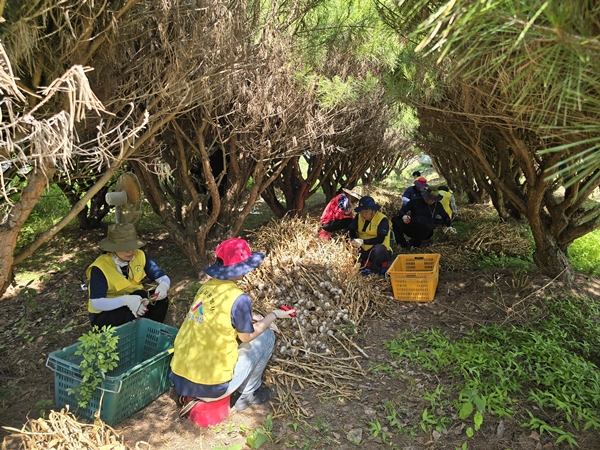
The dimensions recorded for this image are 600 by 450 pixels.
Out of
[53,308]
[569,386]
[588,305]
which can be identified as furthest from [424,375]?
[53,308]

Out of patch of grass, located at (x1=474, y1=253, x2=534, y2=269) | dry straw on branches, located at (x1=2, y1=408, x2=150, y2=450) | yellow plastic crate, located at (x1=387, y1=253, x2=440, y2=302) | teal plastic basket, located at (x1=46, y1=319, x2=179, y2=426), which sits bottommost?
patch of grass, located at (x1=474, y1=253, x2=534, y2=269)

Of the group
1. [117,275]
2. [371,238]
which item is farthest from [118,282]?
[371,238]

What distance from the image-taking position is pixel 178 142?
503 cm

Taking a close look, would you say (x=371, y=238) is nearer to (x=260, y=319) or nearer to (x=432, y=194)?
(x=432, y=194)

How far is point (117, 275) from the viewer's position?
3.91 metres

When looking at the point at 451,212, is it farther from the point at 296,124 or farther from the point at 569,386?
the point at 569,386

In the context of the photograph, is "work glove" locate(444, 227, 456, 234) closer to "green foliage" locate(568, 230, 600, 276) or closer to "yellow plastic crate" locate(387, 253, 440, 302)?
"green foliage" locate(568, 230, 600, 276)

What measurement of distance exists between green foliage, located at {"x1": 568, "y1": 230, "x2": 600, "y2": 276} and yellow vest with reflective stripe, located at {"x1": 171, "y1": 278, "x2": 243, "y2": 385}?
4789 millimetres

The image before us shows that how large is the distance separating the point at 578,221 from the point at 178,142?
4546 millimetres

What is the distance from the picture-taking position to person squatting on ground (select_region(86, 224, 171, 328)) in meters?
3.80

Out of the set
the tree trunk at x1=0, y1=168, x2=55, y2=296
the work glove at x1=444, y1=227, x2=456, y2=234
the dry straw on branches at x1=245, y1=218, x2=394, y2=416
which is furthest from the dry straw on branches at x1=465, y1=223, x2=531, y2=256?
the tree trunk at x1=0, y1=168, x2=55, y2=296

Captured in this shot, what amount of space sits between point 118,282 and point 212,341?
1.31m

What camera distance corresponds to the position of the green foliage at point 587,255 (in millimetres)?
5738

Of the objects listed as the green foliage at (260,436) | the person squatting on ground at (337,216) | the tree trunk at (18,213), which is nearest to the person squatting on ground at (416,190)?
the person squatting on ground at (337,216)
